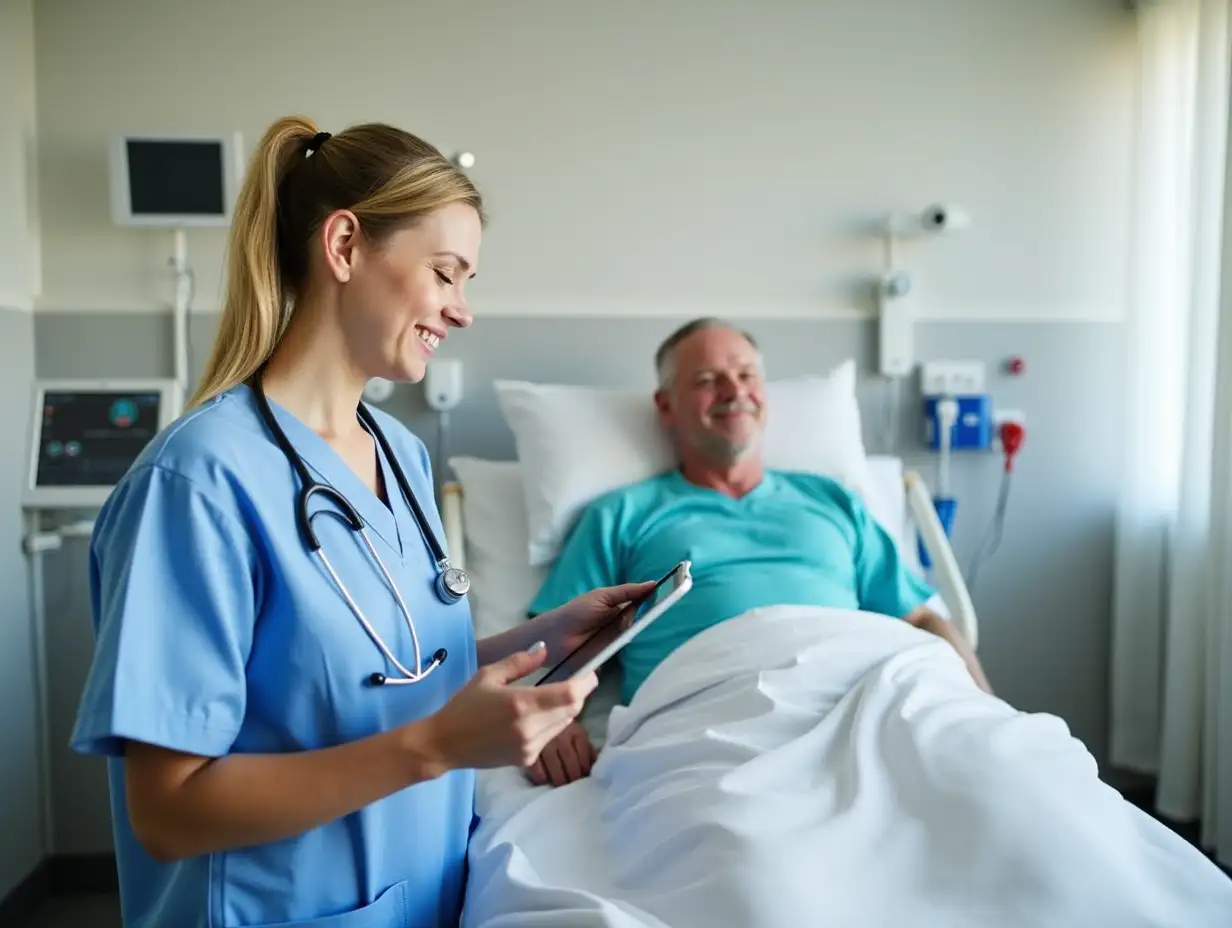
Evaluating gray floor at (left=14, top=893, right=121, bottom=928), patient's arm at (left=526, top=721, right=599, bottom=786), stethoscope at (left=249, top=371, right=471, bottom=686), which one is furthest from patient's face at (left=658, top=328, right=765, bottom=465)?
gray floor at (left=14, top=893, right=121, bottom=928)

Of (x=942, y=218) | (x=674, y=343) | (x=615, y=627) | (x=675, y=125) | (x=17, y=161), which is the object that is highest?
(x=675, y=125)

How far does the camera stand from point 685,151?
2332 millimetres

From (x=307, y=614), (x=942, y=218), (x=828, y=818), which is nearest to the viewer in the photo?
(x=307, y=614)

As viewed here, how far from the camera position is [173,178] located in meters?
2.11

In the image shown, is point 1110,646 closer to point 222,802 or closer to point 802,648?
A: point 802,648

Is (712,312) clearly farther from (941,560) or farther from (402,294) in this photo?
(402,294)

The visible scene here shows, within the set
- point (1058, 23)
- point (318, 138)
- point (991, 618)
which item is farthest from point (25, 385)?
point (1058, 23)

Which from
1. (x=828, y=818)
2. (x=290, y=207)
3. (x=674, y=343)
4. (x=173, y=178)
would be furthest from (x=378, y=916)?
(x=173, y=178)

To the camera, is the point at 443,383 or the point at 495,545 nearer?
the point at 495,545

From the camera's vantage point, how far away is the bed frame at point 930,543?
2.03m

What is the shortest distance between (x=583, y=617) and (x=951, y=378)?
156 cm

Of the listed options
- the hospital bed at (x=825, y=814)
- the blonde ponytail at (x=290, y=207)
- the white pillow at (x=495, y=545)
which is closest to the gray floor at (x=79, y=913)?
the white pillow at (x=495, y=545)

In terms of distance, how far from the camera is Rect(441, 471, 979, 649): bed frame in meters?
2.03

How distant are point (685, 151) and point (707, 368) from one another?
0.63m
